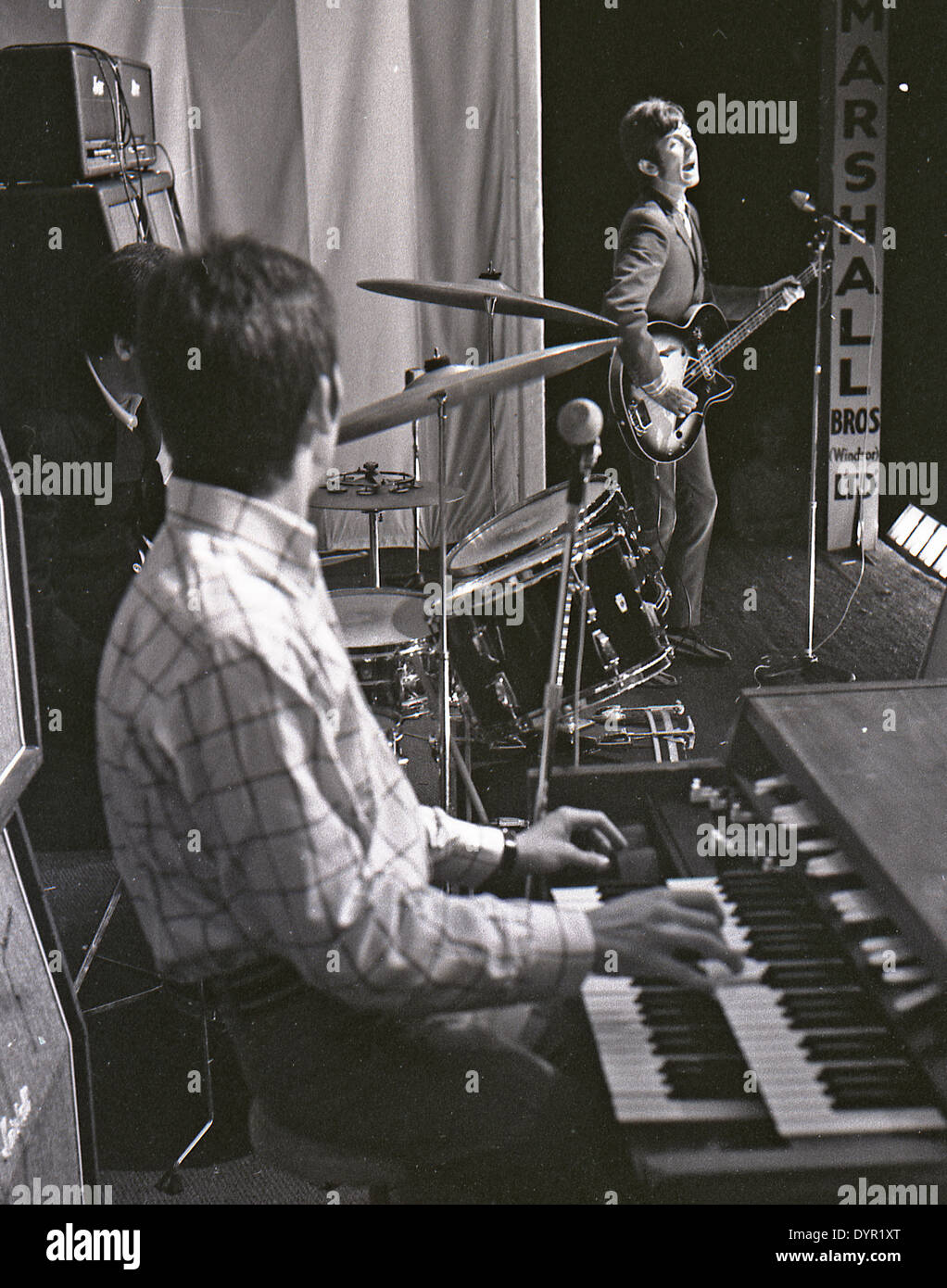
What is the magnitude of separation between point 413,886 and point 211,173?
561cm

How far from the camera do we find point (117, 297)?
2.94 m

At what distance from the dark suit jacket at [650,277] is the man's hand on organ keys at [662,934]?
3.64 metres

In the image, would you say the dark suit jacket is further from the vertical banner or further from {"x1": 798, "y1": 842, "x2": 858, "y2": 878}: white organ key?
{"x1": 798, "y1": 842, "x2": 858, "y2": 878}: white organ key

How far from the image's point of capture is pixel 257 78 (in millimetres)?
6242

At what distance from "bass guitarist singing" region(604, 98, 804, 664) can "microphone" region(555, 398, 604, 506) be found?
316 cm

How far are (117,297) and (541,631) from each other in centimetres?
138

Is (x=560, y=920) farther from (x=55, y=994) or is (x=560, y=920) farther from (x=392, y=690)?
(x=392, y=690)

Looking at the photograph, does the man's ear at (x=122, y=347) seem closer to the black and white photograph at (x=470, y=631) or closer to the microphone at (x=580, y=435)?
the black and white photograph at (x=470, y=631)

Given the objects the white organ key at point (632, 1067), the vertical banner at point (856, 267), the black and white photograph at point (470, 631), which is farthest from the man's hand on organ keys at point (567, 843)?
the vertical banner at point (856, 267)

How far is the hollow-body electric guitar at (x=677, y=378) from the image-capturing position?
5.08 metres

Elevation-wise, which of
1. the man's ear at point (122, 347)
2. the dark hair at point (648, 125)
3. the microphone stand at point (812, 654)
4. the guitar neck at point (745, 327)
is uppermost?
the dark hair at point (648, 125)

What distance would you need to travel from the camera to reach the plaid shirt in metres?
1.30
